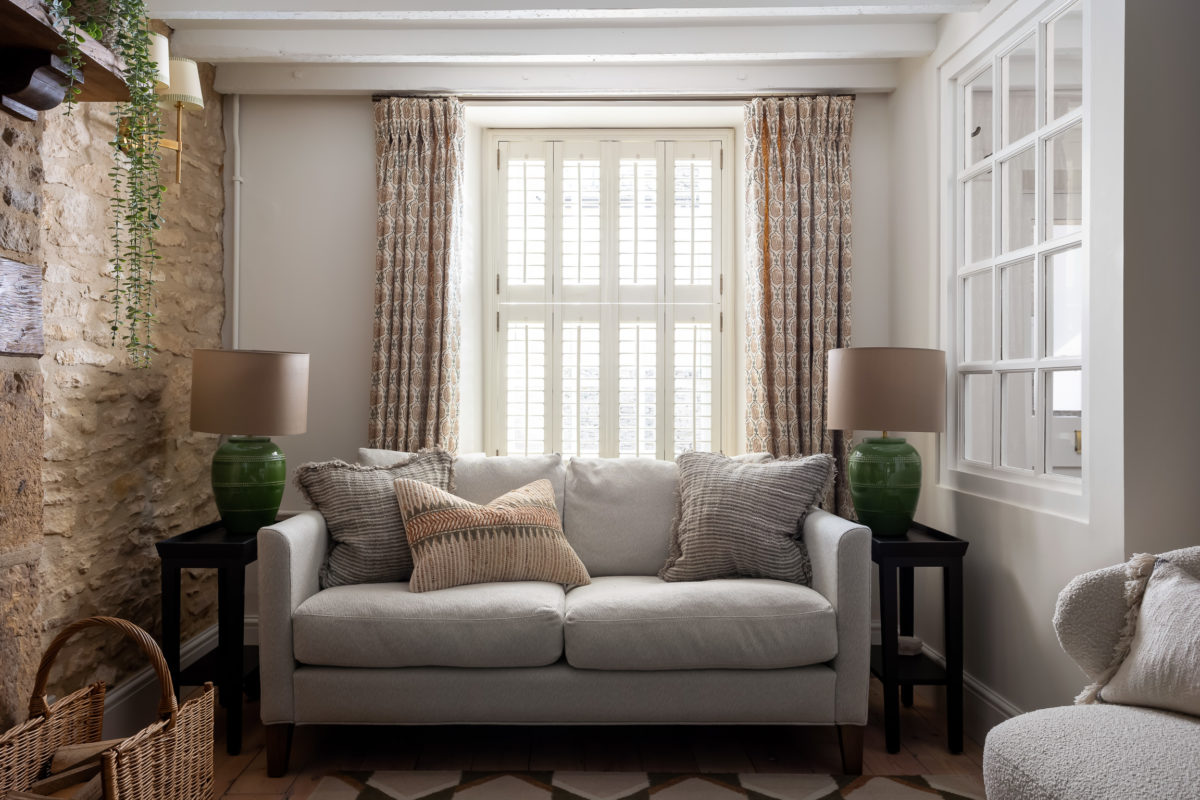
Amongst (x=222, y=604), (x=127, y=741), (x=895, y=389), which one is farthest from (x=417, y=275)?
(x=127, y=741)

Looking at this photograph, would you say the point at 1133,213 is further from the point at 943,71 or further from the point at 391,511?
the point at 391,511

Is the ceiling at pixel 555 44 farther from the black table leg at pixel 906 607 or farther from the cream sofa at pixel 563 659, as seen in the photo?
the black table leg at pixel 906 607

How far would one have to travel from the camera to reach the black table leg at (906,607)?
3.05 metres

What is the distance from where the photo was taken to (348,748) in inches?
105

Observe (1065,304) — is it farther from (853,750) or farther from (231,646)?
(231,646)

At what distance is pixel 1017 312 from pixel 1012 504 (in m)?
0.66

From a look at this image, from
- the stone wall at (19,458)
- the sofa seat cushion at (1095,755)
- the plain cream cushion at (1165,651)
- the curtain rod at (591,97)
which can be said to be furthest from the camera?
the curtain rod at (591,97)

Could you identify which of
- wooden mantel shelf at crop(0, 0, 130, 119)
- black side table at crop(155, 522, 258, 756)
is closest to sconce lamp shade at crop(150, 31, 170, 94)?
wooden mantel shelf at crop(0, 0, 130, 119)

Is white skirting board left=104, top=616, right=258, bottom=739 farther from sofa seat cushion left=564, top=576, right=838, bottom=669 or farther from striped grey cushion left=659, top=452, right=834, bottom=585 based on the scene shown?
striped grey cushion left=659, top=452, right=834, bottom=585

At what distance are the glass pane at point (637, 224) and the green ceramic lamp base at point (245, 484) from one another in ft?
6.08

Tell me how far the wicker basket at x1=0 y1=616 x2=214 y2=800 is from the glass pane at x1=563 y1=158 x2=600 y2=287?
2431mm

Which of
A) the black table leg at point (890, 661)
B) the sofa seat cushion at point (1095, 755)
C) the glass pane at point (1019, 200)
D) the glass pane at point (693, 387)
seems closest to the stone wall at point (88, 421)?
the glass pane at point (693, 387)

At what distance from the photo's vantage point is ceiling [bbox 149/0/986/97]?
2.86m

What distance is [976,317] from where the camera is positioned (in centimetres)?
303
